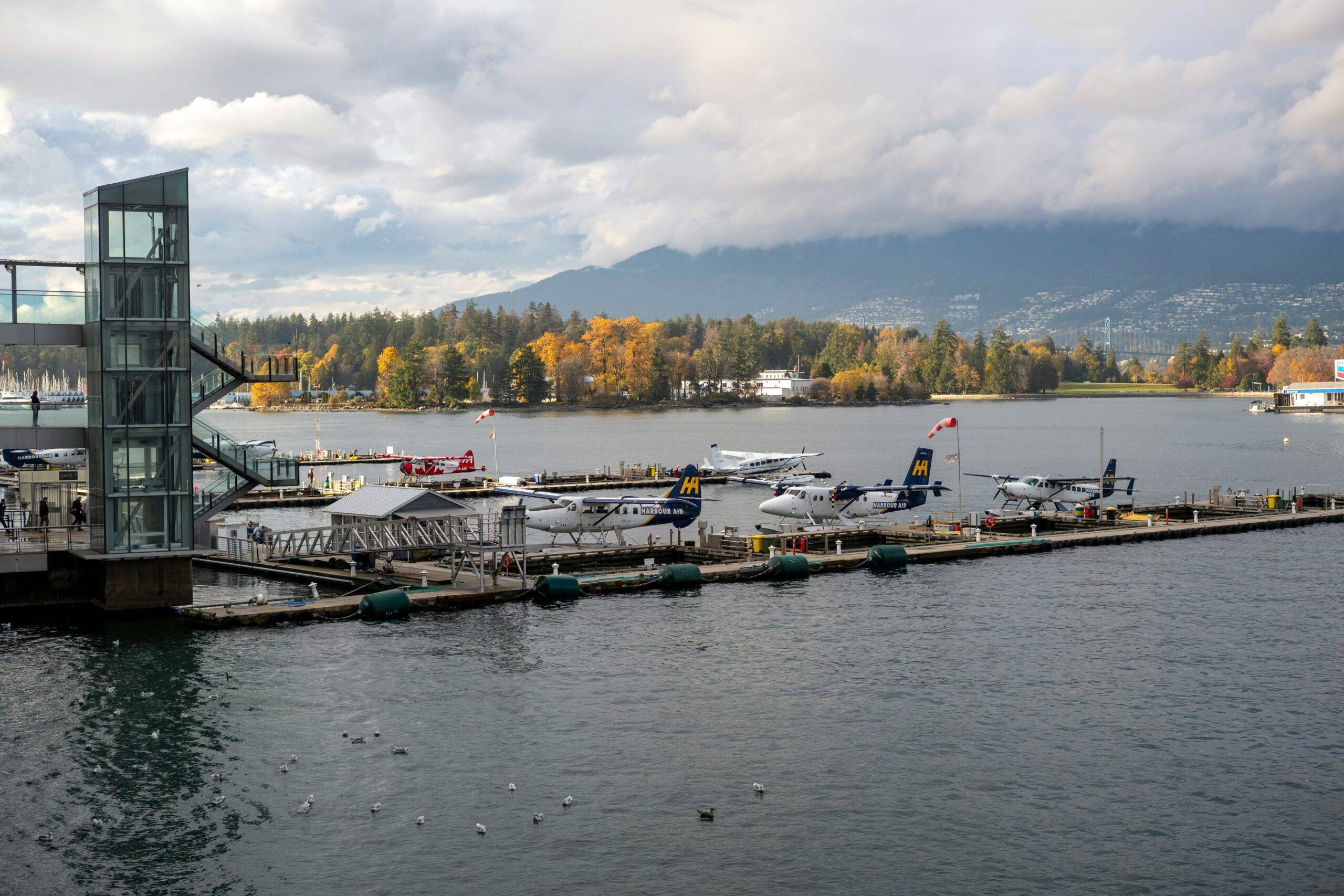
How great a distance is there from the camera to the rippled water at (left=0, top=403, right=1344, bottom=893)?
2161cm

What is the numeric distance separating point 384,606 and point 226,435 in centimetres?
941

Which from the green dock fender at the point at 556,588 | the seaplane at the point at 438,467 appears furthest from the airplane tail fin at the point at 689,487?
the seaplane at the point at 438,467

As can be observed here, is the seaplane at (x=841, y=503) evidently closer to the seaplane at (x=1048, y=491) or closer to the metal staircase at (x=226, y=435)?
the seaplane at (x=1048, y=491)

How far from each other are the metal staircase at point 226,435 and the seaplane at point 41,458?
171ft

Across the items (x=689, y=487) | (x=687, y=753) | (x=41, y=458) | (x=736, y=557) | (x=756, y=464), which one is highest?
(x=41, y=458)

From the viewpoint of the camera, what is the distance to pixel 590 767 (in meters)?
26.4

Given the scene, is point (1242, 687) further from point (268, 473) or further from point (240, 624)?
point (268, 473)

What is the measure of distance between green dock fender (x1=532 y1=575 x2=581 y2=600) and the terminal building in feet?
39.6

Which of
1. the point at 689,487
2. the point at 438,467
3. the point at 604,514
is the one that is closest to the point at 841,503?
the point at 689,487

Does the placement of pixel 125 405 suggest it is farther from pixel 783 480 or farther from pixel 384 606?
pixel 783 480

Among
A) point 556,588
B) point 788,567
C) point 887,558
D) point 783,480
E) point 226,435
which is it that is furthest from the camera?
point 783,480

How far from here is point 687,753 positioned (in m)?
27.5

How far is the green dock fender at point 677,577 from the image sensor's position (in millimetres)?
48438

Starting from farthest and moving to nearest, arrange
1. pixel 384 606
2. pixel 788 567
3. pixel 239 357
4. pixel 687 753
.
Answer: pixel 788 567 < pixel 239 357 < pixel 384 606 < pixel 687 753
